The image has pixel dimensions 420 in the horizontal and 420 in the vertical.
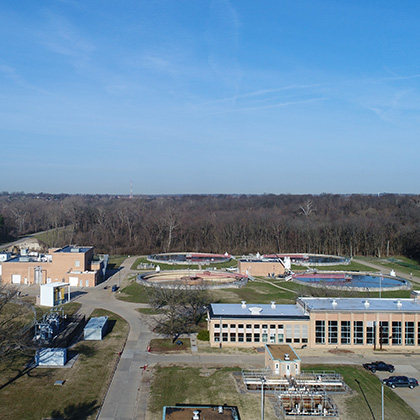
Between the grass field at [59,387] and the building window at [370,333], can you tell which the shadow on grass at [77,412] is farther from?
the building window at [370,333]

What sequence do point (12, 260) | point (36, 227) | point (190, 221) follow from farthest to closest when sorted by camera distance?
point (36, 227)
point (190, 221)
point (12, 260)

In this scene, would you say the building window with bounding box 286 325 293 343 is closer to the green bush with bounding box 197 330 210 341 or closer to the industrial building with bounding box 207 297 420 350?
the industrial building with bounding box 207 297 420 350

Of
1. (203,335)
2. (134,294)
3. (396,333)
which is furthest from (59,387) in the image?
(134,294)

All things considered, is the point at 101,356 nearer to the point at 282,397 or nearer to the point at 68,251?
the point at 282,397

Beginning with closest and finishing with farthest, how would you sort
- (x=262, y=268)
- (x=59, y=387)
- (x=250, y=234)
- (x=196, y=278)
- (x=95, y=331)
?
(x=59, y=387) → (x=95, y=331) → (x=196, y=278) → (x=262, y=268) → (x=250, y=234)

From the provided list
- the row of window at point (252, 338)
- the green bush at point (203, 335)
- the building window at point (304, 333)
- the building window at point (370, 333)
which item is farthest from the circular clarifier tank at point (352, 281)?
the green bush at point (203, 335)

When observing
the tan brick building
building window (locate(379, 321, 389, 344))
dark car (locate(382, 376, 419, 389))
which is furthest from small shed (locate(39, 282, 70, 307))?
dark car (locate(382, 376, 419, 389))

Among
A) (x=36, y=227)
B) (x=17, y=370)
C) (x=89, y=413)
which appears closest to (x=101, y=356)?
(x=17, y=370)

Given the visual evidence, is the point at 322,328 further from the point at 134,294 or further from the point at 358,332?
the point at 134,294
